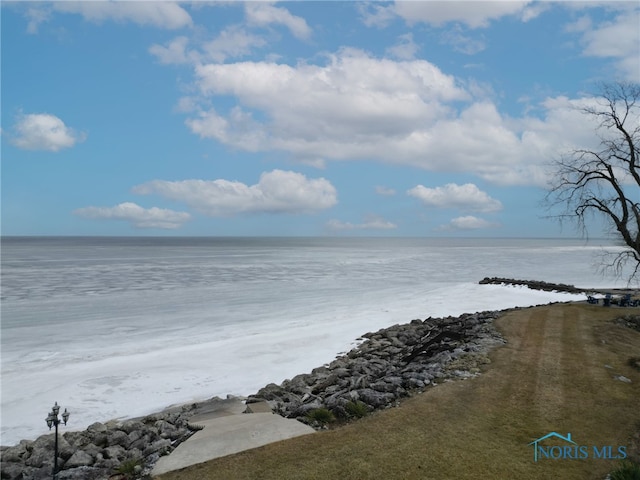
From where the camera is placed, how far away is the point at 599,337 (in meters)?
18.8

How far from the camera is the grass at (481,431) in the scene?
8336mm

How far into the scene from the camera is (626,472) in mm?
7723

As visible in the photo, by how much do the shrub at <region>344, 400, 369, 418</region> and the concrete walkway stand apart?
4.24ft

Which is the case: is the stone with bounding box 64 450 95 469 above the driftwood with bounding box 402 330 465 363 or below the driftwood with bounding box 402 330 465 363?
below

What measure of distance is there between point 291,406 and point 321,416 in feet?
5.69

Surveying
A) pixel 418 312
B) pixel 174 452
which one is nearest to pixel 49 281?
pixel 418 312

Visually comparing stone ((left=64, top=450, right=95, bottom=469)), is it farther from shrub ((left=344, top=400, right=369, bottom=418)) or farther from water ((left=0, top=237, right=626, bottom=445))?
shrub ((left=344, top=400, right=369, bottom=418))

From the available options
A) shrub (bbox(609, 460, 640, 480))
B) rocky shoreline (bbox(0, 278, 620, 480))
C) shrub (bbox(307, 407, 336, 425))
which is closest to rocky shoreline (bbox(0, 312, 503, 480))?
rocky shoreline (bbox(0, 278, 620, 480))

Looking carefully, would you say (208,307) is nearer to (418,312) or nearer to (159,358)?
(159,358)

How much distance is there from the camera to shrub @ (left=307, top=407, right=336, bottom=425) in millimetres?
10945

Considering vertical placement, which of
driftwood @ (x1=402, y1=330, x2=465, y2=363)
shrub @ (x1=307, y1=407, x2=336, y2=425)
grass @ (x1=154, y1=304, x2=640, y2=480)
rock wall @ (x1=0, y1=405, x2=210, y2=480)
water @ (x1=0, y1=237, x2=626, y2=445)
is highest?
grass @ (x1=154, y1=304, x2=640, y2=480)

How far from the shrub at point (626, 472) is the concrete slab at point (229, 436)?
6.05 m

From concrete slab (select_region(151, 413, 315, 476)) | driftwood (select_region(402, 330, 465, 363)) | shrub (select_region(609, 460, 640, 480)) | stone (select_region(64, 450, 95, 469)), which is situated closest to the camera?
shrub (select_region(609, 460, 640, 480))

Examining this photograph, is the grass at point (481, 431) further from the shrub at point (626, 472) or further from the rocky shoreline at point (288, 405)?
the rocky shoreline at point (288, 405)
